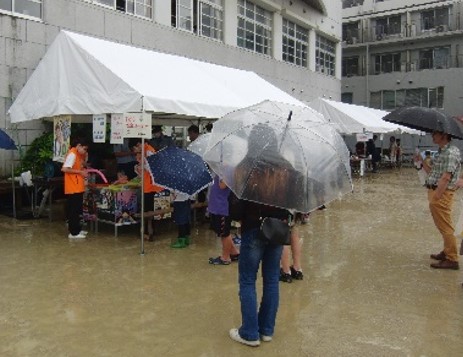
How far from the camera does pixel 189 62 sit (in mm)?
10047

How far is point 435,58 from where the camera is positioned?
33.0 metres

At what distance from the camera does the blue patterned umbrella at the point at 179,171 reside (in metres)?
6.66

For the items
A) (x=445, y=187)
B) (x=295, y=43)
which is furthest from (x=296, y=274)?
(x=295, y=43)

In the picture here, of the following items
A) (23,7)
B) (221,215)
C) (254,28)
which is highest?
(254,28)

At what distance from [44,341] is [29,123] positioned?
25.4 feet

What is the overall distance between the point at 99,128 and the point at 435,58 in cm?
3142

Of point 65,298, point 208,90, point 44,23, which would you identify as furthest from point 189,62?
point 65,298

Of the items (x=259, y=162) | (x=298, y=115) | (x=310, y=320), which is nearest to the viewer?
(x=259, y=162)

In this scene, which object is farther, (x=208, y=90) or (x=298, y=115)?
(x=208, y=90)

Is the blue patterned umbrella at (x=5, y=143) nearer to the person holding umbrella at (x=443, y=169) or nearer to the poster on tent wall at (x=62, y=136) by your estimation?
the poster on tent wall at (x=62, y=136)

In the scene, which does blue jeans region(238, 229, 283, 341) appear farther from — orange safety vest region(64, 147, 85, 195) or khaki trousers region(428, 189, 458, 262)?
orange safety vest region(64, 147, 85, 195)

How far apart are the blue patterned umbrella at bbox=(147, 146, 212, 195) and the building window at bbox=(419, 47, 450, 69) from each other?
100 feet

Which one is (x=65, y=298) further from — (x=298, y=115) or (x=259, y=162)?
(x=298, y=115)

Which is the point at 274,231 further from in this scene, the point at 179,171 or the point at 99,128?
the point at 99,128
